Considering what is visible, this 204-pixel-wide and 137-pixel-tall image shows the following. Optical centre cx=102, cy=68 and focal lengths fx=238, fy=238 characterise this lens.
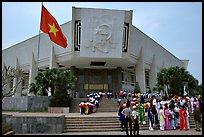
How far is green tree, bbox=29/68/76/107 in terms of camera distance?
19.6m

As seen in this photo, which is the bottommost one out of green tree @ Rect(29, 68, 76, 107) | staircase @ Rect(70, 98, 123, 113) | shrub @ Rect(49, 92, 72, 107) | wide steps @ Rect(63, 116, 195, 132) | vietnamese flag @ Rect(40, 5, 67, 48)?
wide steps @ Rect(63, 116, 195, 132)

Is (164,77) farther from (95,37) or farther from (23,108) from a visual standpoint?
(23,108)

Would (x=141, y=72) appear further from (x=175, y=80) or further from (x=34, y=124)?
(x=34, y=124)

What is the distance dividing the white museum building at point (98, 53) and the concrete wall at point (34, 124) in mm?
14038

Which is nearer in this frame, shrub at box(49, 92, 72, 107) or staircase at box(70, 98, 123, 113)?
shrub at box(49, 92, 72, 107)

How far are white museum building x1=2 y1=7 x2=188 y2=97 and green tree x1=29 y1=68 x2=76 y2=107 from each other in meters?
3.53

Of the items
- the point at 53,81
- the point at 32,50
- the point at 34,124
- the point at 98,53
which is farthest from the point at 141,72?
the point at 34,124

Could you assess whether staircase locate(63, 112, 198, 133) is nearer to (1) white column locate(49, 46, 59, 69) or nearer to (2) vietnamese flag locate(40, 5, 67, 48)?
(2) vietnamese flag locate(40, 5, 67, 48)

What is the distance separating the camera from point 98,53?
29250 millimetres

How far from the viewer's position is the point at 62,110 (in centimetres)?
1922

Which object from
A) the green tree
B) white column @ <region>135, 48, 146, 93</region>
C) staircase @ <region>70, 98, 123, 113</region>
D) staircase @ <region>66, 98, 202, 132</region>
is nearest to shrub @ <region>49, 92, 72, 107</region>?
the green tree

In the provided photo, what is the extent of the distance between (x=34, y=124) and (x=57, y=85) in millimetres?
9588

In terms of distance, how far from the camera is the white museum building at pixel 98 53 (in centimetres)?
2903

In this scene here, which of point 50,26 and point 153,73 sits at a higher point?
point 50,26
